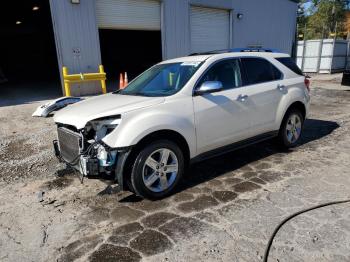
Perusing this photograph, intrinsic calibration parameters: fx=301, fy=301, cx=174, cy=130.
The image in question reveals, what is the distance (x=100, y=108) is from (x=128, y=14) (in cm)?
938

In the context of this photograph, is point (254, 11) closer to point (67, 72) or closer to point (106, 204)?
point (67, 72)

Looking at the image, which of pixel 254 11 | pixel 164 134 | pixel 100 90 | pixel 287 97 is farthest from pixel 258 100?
pixel 254 11

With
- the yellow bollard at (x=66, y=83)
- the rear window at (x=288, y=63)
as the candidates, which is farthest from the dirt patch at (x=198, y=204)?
the yellow bollard at (x=66, y=83)

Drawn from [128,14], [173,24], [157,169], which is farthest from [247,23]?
[157,169]

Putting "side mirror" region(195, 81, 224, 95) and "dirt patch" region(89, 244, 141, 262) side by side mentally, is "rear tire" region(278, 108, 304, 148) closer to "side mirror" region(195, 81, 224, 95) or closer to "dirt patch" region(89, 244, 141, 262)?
"side mirror" region(195, 81, 224, 95)

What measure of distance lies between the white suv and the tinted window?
1cm

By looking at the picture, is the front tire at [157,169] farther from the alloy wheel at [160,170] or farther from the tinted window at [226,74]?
the tinted window at [226,74]

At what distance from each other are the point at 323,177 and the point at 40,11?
2325cm

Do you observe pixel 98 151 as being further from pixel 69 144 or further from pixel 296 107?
pixel 296 107

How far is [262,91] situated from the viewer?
4766 mm

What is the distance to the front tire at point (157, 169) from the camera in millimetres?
3543

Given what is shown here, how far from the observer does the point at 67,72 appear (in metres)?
10.7

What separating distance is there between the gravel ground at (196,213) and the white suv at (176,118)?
41cm

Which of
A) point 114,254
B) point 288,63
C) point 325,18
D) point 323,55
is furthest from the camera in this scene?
point 325,18
